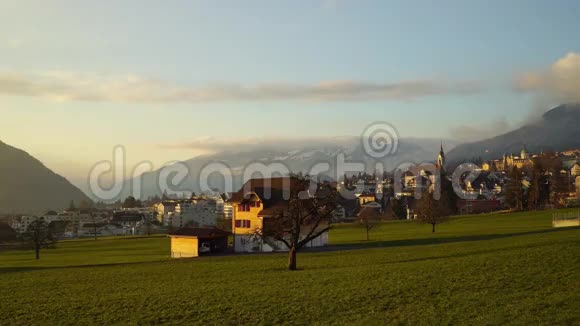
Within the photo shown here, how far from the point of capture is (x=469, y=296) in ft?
70.3

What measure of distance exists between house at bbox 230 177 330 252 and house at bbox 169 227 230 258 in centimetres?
304

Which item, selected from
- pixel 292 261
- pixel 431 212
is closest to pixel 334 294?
pixel 292 261

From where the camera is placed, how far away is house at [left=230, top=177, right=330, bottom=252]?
2498 inches

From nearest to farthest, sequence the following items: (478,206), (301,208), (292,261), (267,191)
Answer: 1. (292,261)
2. (301,208)
3. (267,191)
4. (478,206)

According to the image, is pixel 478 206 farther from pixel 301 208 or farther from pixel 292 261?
pixel 292 261

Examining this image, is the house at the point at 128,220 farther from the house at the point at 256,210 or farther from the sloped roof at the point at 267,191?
the house at the point at 256,210

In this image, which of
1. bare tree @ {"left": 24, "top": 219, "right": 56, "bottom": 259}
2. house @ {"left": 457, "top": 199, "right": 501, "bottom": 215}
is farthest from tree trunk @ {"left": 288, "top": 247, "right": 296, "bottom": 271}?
house @ {"left": 457, "top": 199, "right": 501, "bottom": 215}

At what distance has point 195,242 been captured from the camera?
59.6 meters

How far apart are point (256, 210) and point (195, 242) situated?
950cm

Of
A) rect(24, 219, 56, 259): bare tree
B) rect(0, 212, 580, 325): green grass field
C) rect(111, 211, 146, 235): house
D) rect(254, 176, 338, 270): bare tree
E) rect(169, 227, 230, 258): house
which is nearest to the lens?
rect(0, 212, 580, 325): green grass field

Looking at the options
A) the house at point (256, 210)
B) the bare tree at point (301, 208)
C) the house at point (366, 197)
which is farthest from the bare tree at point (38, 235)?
the house at point (366, 197)

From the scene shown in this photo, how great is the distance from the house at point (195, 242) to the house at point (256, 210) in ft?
9.97

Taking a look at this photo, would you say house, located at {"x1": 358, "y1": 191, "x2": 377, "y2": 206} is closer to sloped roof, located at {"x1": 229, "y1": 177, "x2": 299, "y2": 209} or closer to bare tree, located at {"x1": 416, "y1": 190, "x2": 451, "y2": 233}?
bare tree, located at {"x1": 416, "y1": 190, "x2": 451, "y2": 233}

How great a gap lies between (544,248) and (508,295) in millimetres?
15535
